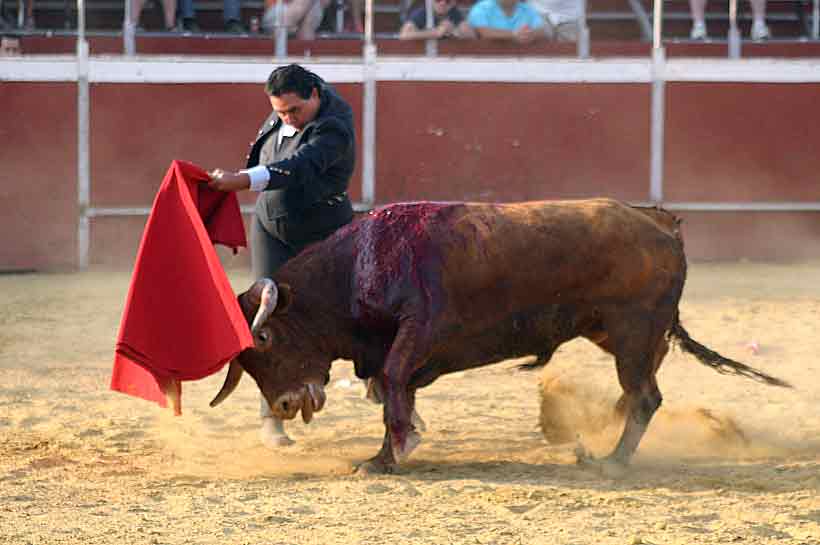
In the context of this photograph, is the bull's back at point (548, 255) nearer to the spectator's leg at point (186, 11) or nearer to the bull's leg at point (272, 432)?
the bull's leg at point (272, 432)

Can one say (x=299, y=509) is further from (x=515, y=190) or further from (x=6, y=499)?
(x=515, y=190)

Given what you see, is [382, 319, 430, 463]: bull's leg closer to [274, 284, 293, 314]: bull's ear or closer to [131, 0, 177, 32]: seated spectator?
[274, 284, 293, 314]: bull's ear

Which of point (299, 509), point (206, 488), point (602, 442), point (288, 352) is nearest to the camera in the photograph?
point (299, 509)

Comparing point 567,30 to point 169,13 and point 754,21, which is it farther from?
point 169,13

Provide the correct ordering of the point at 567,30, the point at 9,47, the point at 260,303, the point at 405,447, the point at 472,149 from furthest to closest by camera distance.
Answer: the point at 567,30 < the point at 472,149 < the point at 9,47 < the point at 260,303 < the point at 405,447

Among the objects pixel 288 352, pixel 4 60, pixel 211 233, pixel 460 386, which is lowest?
pixel 460 386

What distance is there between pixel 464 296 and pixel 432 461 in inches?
23.4

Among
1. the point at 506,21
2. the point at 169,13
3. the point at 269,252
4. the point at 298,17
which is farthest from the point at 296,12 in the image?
the point at 269,252

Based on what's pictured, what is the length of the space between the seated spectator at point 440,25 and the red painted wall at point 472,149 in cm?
50

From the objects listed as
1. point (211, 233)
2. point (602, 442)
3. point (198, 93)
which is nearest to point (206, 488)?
point (211, 233)

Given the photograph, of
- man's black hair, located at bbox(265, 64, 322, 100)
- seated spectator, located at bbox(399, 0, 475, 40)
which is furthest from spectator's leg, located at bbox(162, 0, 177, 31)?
man's black hair, located at bbox(265, 64, 322, 100)

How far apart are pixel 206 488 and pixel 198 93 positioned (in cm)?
604

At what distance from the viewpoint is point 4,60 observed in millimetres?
10148

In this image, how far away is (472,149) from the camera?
1067cm
